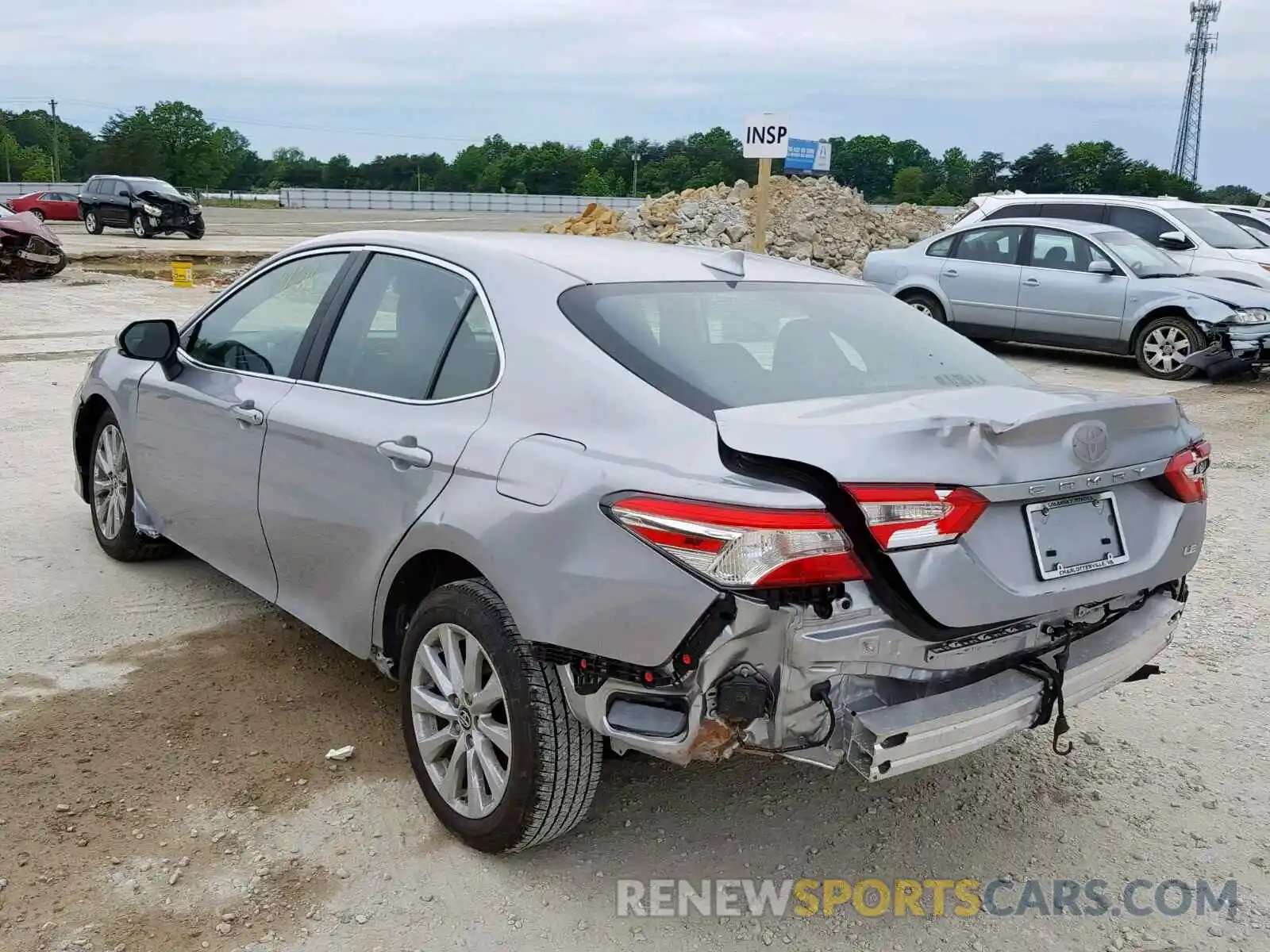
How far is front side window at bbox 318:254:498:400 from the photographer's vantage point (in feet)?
11.2

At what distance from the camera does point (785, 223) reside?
1017 inches

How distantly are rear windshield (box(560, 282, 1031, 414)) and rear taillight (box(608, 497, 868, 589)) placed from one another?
402 millimetres

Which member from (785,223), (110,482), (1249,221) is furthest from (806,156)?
(110,482)

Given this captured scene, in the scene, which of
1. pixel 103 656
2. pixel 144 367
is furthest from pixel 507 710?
pixel 144 367

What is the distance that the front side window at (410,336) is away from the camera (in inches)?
134

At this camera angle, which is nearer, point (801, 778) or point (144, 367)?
point (801, 778)

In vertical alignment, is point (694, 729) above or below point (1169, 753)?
above

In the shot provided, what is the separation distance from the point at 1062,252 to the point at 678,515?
11.9 metres

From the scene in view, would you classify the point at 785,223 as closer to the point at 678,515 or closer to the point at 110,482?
the point at 110,482

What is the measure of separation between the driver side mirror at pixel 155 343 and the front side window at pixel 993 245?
1103cm

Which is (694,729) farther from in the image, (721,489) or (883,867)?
(883,867)

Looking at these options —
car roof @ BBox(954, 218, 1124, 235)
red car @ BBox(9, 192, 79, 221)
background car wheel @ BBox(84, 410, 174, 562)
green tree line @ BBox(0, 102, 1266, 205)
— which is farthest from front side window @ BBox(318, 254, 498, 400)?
green tree line @ BBox(0, 102, 1266, 205)

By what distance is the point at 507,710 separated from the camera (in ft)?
9.64

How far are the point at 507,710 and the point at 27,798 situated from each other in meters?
1.54
